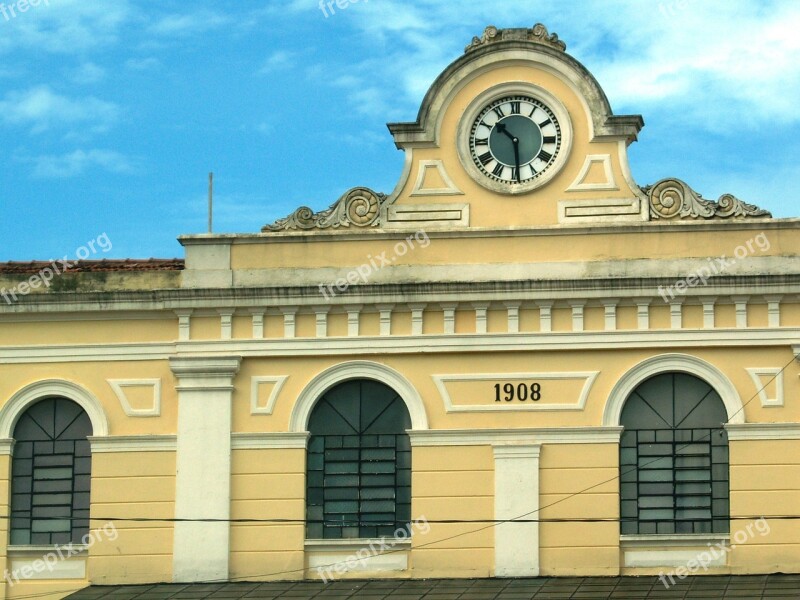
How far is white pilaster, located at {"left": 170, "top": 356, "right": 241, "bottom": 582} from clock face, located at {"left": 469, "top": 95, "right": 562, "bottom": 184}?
533 centimetres

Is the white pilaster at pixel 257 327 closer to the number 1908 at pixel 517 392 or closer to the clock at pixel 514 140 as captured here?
the number 1908 at pixel 517 392

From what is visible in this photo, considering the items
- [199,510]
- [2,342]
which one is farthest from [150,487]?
[2,342]

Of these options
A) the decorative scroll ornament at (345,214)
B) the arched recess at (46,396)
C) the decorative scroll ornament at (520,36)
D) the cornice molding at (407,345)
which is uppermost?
the decorative scroll ornament at (520,36)

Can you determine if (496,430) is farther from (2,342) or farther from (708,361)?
(2,342)

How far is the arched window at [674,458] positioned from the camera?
1289 inches

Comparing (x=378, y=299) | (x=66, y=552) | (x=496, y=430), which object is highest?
(x=378, y=299)

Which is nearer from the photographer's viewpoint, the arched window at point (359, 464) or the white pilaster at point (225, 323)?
the arched window at point (359, 464)

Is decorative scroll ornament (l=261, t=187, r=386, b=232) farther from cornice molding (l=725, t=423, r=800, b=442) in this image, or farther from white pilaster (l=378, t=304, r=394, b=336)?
cornice molding (l=725, t=423, r=800, b=442)

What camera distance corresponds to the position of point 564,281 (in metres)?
33.0

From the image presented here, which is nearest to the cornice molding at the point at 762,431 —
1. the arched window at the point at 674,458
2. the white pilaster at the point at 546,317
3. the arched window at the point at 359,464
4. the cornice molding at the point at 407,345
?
the arched window at the point at 674,458

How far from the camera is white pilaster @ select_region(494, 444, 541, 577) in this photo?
32.7 meters

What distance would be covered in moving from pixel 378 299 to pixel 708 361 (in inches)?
213

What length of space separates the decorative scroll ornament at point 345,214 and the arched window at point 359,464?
2665 mm

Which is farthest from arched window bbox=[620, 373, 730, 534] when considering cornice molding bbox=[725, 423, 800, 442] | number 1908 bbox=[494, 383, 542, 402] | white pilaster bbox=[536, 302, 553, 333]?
white pilaster bbox=[536, 302, 553, 333]
